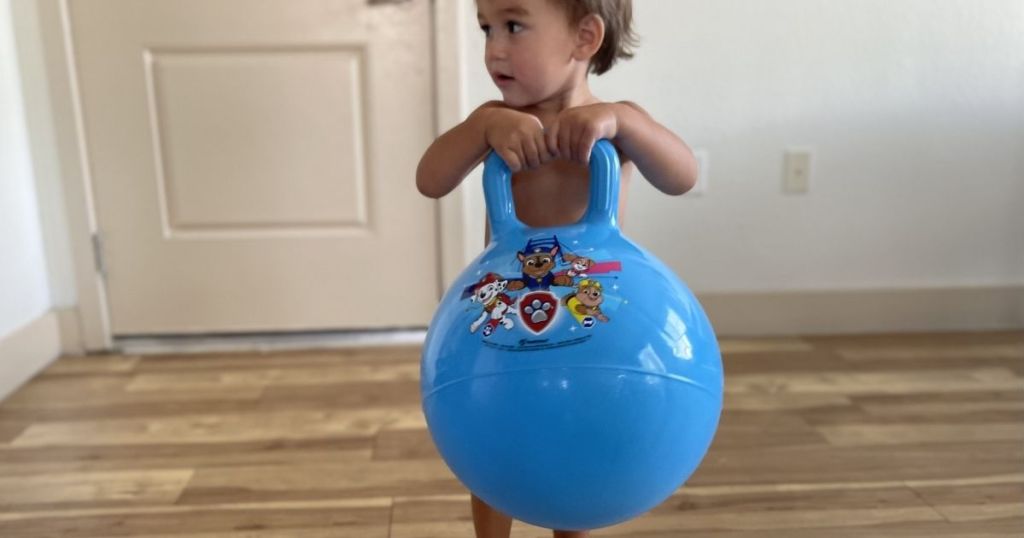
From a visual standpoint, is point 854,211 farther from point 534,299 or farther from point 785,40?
point 534,299

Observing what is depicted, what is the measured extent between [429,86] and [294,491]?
103 cm

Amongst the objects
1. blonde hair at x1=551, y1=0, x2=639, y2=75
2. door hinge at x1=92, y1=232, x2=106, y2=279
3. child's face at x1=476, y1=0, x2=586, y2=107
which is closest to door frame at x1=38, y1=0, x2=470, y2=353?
door hinge at x1=92, y1=232, x2=106, y2=279

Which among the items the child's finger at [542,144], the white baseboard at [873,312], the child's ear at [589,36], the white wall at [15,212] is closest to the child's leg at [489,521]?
the child's finger at [542,144]

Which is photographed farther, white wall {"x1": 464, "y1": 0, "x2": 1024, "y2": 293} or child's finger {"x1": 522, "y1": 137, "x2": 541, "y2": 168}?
white wall {"x1": 464, "y1": 0, "x2": 1024, "y2": 293}

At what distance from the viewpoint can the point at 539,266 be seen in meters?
0.77

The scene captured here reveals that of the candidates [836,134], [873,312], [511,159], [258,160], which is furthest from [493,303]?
[873,312]

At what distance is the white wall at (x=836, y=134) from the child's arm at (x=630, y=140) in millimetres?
1095

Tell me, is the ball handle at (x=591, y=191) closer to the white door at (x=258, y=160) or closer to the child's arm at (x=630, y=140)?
the child's arm at (x=630, y=140)

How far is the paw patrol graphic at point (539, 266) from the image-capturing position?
0.75 meters

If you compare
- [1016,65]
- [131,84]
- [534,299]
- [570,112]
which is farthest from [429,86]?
[1016,65]

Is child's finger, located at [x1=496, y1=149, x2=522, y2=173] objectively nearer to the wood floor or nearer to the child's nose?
the child's nose

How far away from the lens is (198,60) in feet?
6.31

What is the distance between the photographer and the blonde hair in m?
0.86

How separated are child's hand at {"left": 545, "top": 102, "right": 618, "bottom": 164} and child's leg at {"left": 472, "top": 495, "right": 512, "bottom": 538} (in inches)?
17.9
